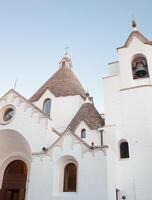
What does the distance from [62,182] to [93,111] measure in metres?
6.71

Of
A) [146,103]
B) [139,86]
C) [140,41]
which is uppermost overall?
[140,41]

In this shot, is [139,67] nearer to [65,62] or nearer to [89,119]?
[89,119]

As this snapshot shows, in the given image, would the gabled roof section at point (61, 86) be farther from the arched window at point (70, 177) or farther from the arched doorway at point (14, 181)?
the arched window at point (70, 177)

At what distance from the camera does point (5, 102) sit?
52.7 feet

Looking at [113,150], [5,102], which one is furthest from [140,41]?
[5,102]

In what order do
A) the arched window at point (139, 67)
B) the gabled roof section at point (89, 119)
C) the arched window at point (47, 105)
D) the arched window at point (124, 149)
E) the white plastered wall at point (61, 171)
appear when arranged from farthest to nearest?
the arched window at point (47, 105) → the arched window at point (139, 67) → the gabled roof section at point (89, 119) → the arched window at point (124, 149) → the white plastered wall at point (61, 171)

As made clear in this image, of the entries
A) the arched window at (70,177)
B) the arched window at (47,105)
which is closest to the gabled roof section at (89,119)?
the arched window at (70,177)

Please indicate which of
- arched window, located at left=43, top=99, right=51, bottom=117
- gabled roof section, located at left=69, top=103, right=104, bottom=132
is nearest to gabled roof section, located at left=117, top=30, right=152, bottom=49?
gabled roof section, located at left=69, top=103, right=104, bottom=132

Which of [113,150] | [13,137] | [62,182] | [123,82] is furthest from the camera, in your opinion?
[123,82]

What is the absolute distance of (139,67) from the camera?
16.8m

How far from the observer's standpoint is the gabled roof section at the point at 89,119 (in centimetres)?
1595

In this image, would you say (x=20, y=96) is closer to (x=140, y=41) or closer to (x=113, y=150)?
(x=113, y=150)

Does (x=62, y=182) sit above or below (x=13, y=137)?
below

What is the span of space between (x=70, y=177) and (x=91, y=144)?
2.81 metres
